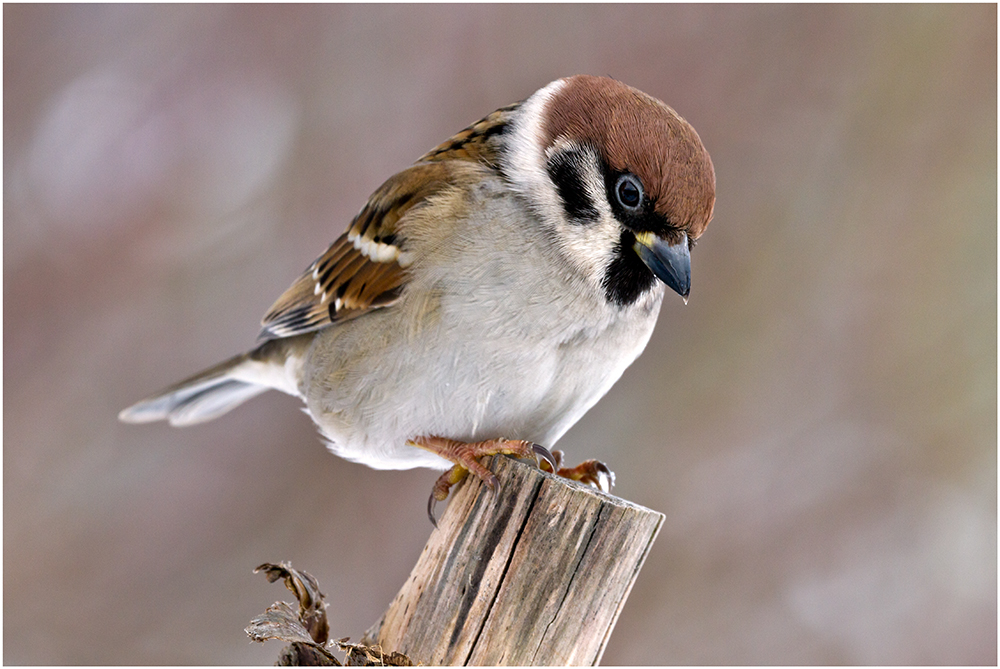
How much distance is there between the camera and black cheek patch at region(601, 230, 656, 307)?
1735mm

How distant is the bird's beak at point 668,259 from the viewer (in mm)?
1643

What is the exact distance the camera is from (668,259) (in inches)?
65.1

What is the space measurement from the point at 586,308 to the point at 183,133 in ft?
6.16

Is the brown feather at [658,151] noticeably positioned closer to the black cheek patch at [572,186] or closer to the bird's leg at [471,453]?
the black cheek patch at [572,186]

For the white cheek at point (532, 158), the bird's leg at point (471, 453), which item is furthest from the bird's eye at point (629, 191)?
the bird's leg at point (471, 453)

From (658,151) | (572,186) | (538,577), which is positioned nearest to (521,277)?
(572,186)

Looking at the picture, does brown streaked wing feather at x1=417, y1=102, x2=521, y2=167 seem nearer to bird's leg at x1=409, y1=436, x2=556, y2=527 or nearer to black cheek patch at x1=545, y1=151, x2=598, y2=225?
black cheek patch at x1=545, y1=151, x2=598, y2=225

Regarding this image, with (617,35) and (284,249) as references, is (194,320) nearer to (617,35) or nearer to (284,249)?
(284,249)

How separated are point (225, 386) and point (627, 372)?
53.2 inches

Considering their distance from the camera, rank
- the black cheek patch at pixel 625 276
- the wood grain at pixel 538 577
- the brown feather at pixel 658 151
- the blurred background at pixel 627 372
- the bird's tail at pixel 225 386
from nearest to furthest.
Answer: the wood grain at pixel 538 577, the brown feather at pixel 658 151, the black cheek patch at pixel 625 276, the bird's tail at pixel 225 386, the blurred background at pixel 627 372

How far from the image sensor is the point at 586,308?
178 centimetres

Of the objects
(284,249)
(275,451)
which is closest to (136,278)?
(284,249)

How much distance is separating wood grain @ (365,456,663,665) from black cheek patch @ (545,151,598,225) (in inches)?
20.3

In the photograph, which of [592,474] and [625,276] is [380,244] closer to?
[625,276]
